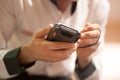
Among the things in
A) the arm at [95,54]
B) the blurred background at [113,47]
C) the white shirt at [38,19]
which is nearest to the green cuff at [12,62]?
the white shirt at [38,19]

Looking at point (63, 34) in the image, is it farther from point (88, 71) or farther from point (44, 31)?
point (88, 71)

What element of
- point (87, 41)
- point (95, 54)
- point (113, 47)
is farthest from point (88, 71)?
point (113, 47)

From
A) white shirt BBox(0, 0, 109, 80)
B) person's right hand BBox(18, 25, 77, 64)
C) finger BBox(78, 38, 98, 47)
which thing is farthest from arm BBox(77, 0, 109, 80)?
person's right hand BBox(18, 25, 77, 64)

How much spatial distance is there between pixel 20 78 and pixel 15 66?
15cm

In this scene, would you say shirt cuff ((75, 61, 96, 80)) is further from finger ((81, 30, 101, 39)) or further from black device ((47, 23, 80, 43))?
black device ((47, 23, 80, 43))

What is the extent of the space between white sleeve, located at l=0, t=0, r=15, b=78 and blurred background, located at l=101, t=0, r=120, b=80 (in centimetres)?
55

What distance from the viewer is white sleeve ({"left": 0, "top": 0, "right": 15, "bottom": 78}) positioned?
0.75 meters

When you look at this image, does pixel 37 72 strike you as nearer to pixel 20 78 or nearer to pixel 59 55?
pixel 20 78

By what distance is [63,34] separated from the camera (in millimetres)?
571

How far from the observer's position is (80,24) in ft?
2.89

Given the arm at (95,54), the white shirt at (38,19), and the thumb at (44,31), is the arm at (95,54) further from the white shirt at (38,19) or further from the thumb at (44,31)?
the thumb at (44,31)

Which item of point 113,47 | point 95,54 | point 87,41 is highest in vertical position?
point 87,41

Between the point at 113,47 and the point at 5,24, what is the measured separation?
2.64ft

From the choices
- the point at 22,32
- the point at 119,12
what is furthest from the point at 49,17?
the point at 119,12
